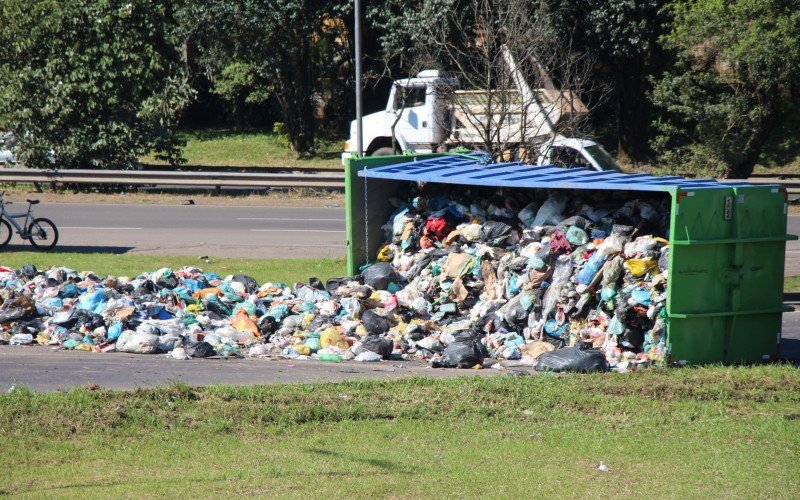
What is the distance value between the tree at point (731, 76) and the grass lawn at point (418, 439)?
16754mm

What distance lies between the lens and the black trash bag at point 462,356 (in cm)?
930

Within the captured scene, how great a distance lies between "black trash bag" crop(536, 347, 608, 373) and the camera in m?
8.86

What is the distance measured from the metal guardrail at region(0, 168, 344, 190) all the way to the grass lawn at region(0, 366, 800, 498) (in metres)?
16.7

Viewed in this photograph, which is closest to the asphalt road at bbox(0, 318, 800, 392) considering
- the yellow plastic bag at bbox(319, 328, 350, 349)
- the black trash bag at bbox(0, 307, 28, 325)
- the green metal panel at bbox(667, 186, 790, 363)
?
the yellow plastic bag at bbox(319, 328, 350, 349)

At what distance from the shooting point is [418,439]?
6.58 metres

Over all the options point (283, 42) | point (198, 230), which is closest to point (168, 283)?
point (198, 230)

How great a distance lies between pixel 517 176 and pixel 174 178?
15.4 meters

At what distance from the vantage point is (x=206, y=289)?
39.0 feet

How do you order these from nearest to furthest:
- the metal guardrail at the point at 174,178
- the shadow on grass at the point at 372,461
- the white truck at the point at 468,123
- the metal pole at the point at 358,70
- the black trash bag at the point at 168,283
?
the shadow on grass at the point at 372,461, the black trash bag at the point at 168,283, the white truck at the point at 468,123, the metal pole at the point at 358,70, the metal guardrail at the point at 174,178

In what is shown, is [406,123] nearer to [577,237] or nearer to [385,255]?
[385,255]

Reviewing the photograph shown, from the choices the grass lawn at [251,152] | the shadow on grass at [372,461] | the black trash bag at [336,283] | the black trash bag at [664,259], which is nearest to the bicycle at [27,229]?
the black trash bag at [336,283]

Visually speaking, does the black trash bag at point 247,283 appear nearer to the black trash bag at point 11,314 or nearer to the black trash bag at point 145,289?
the black trash bag at point 145,289

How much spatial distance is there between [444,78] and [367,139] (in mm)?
5157

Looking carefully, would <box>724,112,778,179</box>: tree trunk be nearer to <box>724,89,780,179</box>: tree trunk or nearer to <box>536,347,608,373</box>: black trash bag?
<box>724,89,780,179</box>: tree trunk
